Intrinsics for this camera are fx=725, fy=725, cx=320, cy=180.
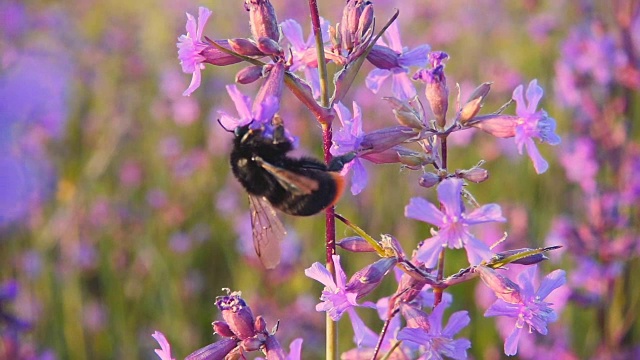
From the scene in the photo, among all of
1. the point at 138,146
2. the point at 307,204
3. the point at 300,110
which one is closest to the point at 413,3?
the point at 300,110

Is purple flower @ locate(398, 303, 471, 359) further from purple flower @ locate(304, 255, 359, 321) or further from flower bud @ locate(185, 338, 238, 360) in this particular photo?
flower bud @ locate(185, 338, 238, 360)

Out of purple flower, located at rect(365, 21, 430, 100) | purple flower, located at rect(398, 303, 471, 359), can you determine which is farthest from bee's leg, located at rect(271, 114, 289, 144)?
purple flower, located at rect(398, 303, 471, 359)

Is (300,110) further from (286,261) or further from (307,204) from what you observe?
(307,204)

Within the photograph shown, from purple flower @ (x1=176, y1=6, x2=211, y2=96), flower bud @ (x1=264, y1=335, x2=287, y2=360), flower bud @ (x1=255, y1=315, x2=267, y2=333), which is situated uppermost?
purple flower @ (x1=176, y1=6, x2=211, y2=96)

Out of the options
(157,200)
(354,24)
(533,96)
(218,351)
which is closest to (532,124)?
(533,96)

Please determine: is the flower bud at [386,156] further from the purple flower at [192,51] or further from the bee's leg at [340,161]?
the purple flower at [192,51]

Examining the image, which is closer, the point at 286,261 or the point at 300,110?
the point at 286,261
